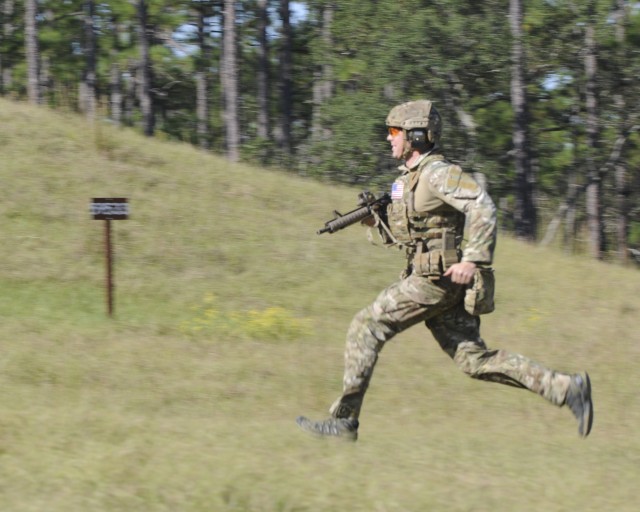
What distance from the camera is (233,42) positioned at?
31.7 metres

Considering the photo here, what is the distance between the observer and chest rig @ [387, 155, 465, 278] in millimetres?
6187

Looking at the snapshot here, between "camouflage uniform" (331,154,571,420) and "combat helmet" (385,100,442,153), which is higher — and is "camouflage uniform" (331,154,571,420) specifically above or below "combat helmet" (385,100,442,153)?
below

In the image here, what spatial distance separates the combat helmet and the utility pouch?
2.63ft

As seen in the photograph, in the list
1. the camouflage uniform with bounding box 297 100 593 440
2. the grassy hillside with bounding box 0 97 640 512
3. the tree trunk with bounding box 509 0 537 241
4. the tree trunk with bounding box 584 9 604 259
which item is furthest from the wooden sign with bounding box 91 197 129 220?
the tree trunk with bounding box 584 9 604 259

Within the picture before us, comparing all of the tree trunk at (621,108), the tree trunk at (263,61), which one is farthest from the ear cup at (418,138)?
the tree trunk at (263,61)

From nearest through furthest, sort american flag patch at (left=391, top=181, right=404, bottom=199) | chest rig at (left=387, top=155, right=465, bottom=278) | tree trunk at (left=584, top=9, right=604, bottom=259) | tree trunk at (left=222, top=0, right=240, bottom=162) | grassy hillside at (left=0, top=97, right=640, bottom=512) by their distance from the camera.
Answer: grassy hillside at (left=0, top=97, right=640, bottom=512), chest rig at (left=387, top=155, right=465, bottom=278), american flag patch at (left=391, top=181, right=404, bottom=199), tree trunk at (left=584, top=9, right=604, bottom=259), tree trunk at (left=222, top=0, right=240, bottom=162)

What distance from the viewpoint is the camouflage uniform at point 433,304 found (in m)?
6.16

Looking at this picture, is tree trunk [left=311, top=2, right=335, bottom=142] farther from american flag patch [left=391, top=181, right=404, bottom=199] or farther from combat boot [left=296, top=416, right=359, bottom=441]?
combat boot [left=296, top=416, right=359, bottom=441]

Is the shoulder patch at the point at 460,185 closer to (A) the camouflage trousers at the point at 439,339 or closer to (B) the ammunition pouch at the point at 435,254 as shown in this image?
(B) the ammunition pouch at the point at 435,254

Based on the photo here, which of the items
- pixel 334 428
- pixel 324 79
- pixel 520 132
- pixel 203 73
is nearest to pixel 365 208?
pixel 334 428

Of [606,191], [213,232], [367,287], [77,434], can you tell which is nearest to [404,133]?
[77,434]

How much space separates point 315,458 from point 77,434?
130cm

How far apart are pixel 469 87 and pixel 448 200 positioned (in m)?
25.5

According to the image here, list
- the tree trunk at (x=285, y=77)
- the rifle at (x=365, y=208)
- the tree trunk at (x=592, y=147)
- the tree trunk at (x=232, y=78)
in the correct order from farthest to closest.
Result: the tree trunk at (x=285, y=77) < the tree trunk at (x=232, y=78) < the tree trunk at (x=592, y=147) < the rifle at (x=365, y=208)
